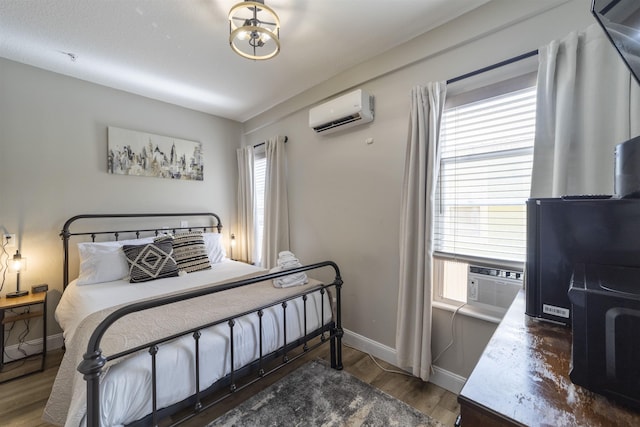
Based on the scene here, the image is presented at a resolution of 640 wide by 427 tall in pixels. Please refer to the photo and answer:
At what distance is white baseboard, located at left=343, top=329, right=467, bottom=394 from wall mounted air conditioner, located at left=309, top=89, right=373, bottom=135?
1982mm

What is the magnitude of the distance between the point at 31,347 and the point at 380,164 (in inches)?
141

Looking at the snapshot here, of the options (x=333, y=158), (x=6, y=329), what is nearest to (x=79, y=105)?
(x=6, y=329)

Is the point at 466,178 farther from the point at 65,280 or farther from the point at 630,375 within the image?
the point at 65,280

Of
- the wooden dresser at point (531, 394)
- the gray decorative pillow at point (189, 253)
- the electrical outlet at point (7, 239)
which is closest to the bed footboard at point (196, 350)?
the wooden dresser at point (531, 394)

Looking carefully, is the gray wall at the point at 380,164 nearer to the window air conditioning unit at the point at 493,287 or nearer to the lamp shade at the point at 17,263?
the window air conditioning unit at the point at 493,287

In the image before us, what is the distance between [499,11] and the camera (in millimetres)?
1610

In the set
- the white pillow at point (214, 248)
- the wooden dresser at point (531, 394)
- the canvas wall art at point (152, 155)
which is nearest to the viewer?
the wooden dresser at point (531, 394)

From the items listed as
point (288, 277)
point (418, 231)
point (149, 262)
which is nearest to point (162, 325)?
point (288, 277)

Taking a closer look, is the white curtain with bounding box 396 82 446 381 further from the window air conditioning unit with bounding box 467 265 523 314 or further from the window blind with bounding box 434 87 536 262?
the window air conditioning unit with bounding box 467 265 523 314

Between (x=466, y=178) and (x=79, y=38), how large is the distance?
3.12 m

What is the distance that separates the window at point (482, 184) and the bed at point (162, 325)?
92 cm

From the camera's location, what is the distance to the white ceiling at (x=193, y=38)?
1.71 meters

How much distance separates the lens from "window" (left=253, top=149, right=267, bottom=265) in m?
3.52

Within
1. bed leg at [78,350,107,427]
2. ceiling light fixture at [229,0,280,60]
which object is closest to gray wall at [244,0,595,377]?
ceiling light fixture at [229,0,280,60]
